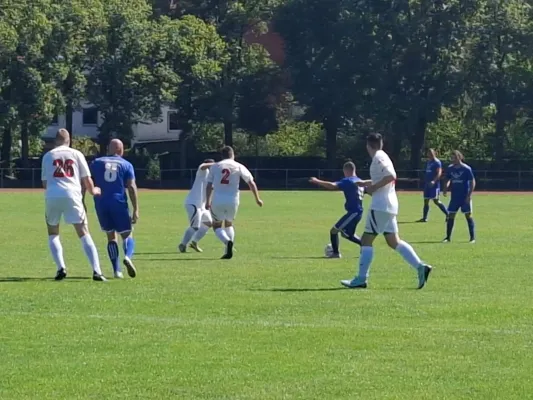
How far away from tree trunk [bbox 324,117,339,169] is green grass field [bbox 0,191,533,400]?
4554 centimetres

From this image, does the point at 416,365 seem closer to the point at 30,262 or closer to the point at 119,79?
the point at 30,262

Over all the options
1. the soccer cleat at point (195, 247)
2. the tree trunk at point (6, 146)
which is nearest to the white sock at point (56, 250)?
the soccer cleat at point (195, 247)

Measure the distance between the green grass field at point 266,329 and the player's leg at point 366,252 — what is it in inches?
11.4

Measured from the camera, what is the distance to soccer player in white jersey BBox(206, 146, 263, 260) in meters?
19.1

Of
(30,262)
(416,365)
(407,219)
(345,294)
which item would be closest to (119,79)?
(407,219)

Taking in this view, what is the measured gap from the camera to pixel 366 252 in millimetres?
14008

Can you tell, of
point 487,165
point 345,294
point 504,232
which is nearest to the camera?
point 345,294

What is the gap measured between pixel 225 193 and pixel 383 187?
574 cm

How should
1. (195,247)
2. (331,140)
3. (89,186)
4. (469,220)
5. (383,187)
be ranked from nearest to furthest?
1. (383,187)
2. (89,186)
3. (195,247)
4. (469,220)
5. (331,140)

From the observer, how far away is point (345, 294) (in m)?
13.5

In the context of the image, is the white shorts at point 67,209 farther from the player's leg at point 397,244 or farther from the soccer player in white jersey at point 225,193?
the soccer player in white jersey at point 225,193

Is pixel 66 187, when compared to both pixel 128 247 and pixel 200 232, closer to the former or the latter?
pixel 128 247

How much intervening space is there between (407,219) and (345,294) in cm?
1999

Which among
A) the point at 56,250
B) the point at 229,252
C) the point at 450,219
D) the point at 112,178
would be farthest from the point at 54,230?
the point at 450,219
